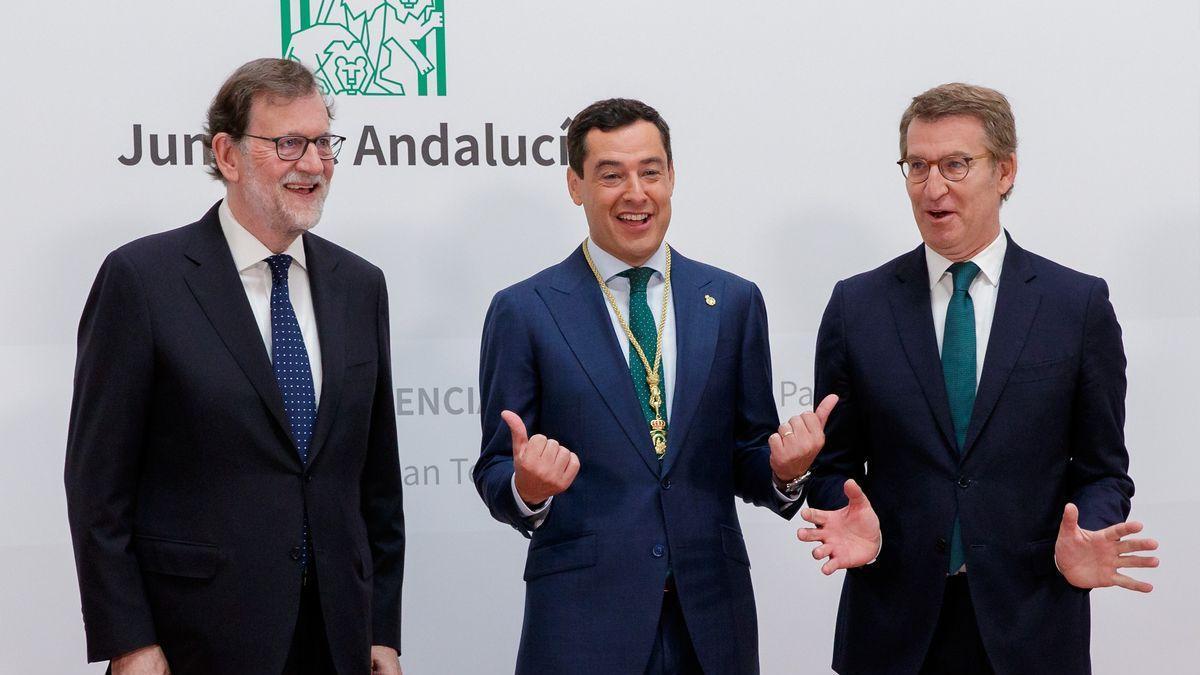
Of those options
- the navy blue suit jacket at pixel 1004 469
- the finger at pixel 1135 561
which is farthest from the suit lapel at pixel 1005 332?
the finger at pixel 1135 561

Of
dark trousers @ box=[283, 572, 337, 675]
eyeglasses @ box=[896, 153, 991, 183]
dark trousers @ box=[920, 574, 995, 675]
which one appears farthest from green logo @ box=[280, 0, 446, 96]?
dark trousers @ box=[920, 574, 995, 675]

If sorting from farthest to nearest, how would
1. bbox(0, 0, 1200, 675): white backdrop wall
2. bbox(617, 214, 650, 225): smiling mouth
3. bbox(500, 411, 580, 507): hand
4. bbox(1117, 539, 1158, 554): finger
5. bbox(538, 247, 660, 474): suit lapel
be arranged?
bbox(0, 0, 1200, 675): white backdrop wall, bbox(617, 214, 650, 225): smiling mouth, bbox(538, 247, 660, 474): suit lapel, bbox(1117, 539, 1158, 554): finger, bbox(500, 411, 580, 507): hand

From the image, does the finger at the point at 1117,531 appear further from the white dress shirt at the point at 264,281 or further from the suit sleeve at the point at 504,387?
the white dress shirt at the point at 264,281

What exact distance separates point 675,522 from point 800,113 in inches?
62.3

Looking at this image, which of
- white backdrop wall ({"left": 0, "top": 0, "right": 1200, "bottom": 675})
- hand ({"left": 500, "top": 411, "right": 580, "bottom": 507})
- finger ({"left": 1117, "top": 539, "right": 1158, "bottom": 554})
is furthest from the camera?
white backdrop wall ({"left": 0, "top": 0, "right": 1200, "bottom": 675})

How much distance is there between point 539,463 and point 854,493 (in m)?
0.64

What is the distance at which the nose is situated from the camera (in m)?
2.70

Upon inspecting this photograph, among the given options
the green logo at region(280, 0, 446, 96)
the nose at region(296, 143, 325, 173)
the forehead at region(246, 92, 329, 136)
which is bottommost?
the nose at region(296, 143, 325, 173)

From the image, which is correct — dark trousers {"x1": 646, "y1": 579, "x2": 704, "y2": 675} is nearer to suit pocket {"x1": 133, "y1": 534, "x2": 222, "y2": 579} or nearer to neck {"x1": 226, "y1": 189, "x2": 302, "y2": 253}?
suit pocket {"x1": 133, "y1": 534, "x2": 222, "y2": 579}

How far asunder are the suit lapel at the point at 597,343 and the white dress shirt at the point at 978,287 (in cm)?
67

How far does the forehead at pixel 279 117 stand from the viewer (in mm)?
2699

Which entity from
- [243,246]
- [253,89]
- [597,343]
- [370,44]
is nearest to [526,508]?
[597,343]

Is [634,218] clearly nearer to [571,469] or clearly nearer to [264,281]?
[571,469]

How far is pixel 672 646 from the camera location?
8.54ft
